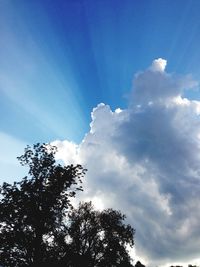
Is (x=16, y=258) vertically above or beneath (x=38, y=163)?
beneath

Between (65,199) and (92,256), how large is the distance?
15248mm

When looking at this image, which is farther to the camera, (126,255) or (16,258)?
(126,255)

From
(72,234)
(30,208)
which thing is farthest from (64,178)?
(72,234)

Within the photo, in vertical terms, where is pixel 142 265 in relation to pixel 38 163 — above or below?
above

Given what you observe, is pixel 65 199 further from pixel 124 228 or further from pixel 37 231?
pixel 124 228

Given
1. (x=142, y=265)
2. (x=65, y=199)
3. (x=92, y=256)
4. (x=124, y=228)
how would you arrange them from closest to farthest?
(x=65, y=199) < (x=92, y=256) < (x=124, y=228) < (x=142, y=265)

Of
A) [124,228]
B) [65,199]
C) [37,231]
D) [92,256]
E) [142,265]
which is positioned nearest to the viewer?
[37,231]

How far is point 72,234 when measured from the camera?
5416cm

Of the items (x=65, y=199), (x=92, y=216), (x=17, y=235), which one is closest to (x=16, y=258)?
(x=17, y=235)

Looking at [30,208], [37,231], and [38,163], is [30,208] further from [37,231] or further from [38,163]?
[38,163]

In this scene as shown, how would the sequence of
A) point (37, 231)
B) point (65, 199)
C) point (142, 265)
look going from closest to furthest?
point (37, 231)
point (65, 199)
point (142, 265)

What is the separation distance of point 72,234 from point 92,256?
4879 mm

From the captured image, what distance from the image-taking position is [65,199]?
43.8 metres

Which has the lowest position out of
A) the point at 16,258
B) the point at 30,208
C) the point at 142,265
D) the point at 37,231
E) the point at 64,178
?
the point at 16,258
